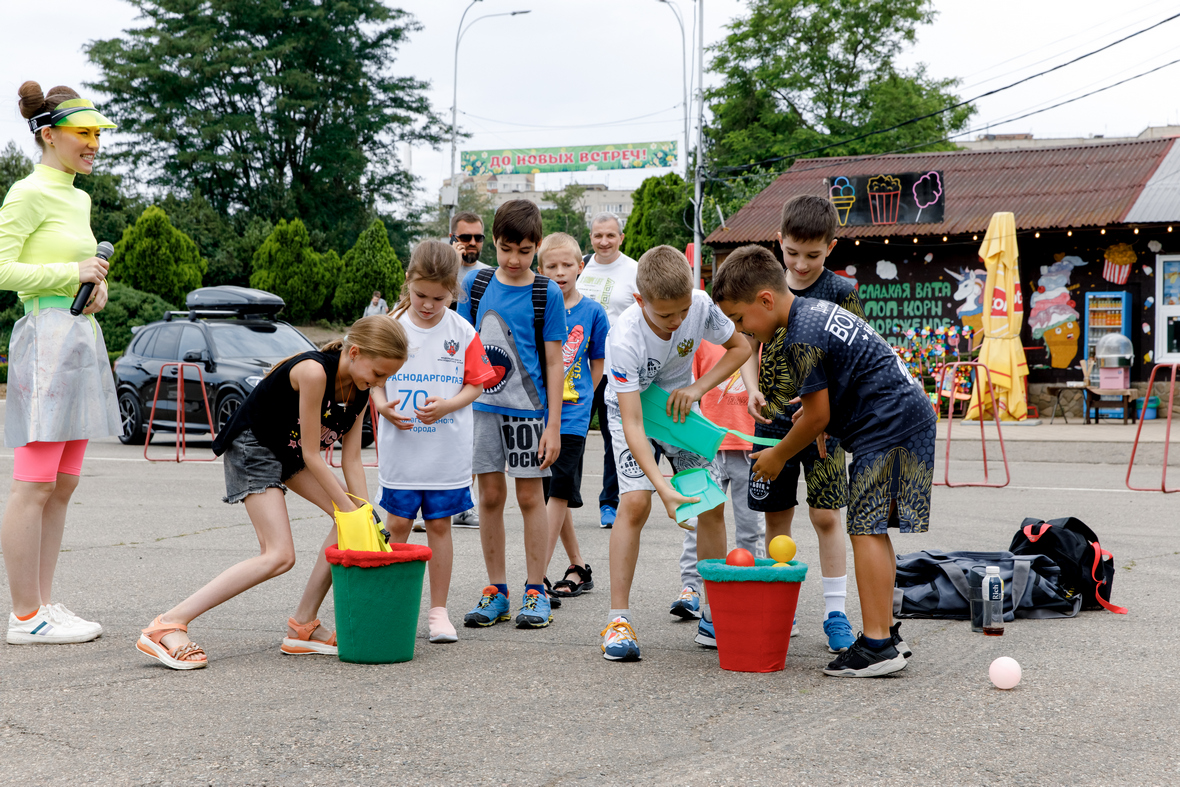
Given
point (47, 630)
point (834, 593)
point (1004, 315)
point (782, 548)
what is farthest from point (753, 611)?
point (1004, 315)

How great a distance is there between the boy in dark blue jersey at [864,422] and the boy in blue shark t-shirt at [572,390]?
161 cm

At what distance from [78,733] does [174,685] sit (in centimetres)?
54

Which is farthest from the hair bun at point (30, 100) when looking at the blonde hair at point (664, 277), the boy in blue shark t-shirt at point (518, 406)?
the blonde hair at point (664, 277)

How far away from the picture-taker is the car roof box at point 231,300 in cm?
1620

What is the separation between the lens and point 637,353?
4219 mm

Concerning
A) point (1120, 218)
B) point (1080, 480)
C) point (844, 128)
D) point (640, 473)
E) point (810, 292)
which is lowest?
point (1080, 480)

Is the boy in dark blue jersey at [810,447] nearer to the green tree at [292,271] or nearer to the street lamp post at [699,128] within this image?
the street lamp post at [699,128]

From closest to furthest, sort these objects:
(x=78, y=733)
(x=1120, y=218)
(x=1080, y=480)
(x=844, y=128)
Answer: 1. (x=78, y=733)
2. (x=1080, y=480)
3. (x=1120, y=218)
4. (x=844, y=128)

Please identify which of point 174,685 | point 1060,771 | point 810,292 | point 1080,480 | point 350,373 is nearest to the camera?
point 1060,771

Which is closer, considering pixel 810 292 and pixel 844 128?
pixel 810 292

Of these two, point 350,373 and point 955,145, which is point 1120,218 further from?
point 955,145

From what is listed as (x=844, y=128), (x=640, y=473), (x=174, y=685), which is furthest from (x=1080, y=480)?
(x=844, y=128)

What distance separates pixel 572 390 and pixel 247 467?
1.88m

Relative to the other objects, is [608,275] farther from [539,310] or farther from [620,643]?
[620,643]
